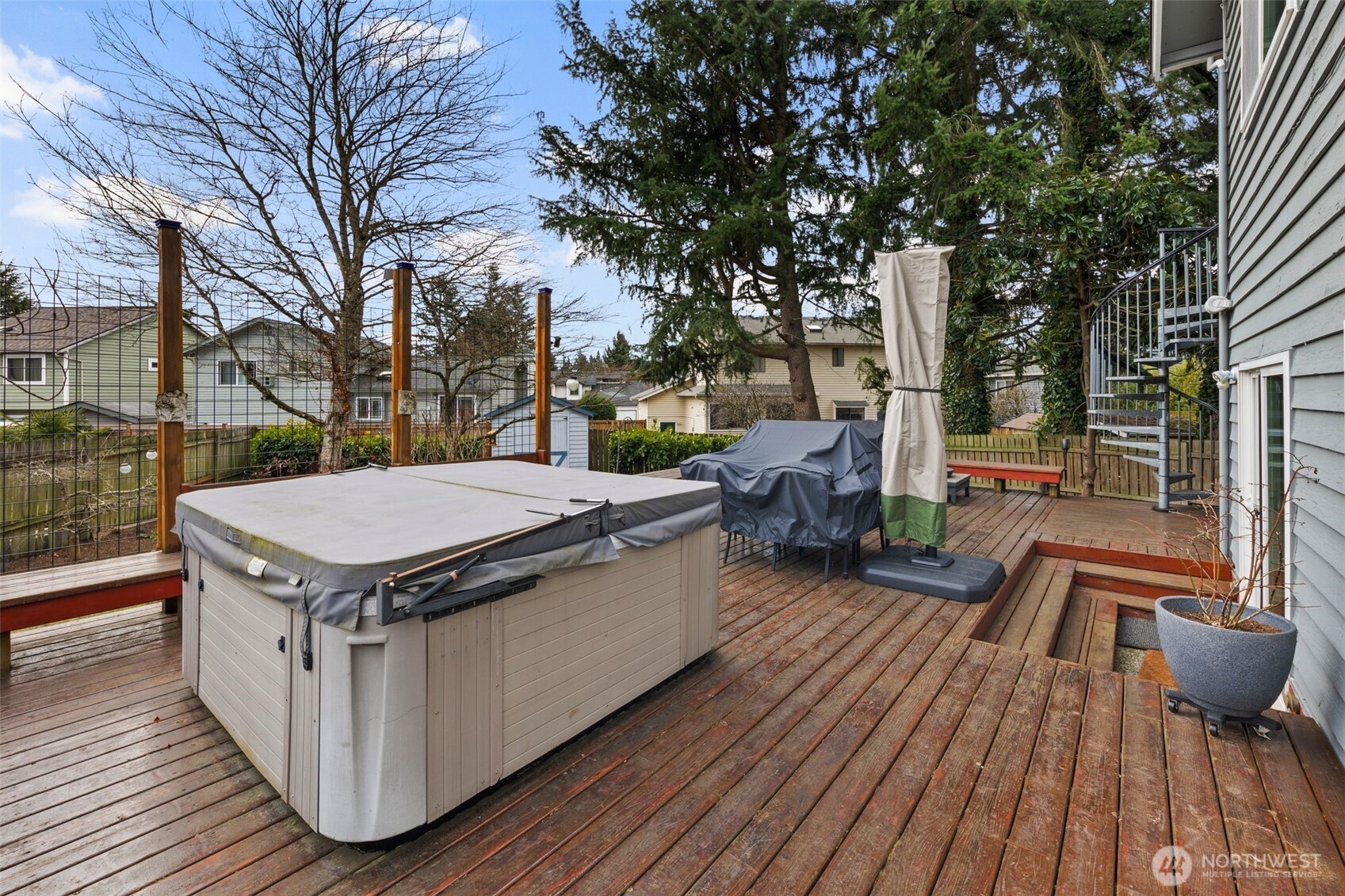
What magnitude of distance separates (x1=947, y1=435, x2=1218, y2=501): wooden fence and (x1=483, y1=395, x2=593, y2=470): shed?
639 cm

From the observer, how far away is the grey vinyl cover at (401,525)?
5.20 ft

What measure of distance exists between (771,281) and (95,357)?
960cm

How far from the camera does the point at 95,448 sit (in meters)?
5.26

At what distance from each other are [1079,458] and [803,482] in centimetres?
691

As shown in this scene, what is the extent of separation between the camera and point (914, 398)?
3928 mm

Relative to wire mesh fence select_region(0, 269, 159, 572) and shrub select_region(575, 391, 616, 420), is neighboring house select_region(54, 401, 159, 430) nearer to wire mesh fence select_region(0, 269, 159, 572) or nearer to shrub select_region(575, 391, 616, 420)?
wire mesh fence select_region(0, 269, 159, 572)

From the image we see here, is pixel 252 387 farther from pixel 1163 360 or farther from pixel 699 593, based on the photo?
pixel 1163 360

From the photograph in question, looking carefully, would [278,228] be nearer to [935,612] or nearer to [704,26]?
[704,26]

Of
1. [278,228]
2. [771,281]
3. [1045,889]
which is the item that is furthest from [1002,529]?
[278,228]

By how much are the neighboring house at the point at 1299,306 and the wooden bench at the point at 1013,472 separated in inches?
147

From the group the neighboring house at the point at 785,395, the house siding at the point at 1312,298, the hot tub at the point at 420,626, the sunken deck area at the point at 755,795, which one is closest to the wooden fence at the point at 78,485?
the sunken deck area at the point at 755,795

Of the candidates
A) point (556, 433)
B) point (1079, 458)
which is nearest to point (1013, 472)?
point (1079, 458)

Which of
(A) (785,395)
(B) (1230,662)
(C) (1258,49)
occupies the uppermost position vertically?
(C) (1258,49)

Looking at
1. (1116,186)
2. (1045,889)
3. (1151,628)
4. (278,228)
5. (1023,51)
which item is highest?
(1023,51)
